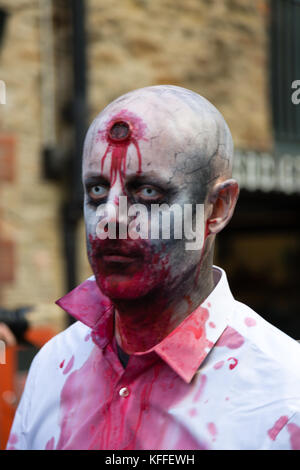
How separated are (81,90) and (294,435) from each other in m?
3.53

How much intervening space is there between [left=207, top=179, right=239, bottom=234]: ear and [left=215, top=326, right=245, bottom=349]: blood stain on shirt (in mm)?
183

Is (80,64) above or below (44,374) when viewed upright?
above

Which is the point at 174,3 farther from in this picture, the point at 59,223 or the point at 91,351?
the point at 91,351

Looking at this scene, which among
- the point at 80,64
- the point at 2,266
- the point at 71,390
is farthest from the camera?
the point at 80,64

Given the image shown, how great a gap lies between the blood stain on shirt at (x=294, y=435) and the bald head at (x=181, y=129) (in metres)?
0.42

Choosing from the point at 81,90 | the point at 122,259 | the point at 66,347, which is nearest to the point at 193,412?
the point at 122,259

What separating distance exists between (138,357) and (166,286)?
145mm

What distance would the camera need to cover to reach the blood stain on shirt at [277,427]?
3.48ft

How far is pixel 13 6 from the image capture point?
4.19 metres

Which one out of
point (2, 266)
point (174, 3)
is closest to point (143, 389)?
point (2, 266)

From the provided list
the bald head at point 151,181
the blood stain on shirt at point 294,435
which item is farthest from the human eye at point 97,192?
the blood stain on shirt at point 294,435

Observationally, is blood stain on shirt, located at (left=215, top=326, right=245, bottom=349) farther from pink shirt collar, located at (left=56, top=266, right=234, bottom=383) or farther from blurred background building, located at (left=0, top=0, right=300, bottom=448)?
blurred background building, located at (left=0, top=0, right=300, bottom=448)

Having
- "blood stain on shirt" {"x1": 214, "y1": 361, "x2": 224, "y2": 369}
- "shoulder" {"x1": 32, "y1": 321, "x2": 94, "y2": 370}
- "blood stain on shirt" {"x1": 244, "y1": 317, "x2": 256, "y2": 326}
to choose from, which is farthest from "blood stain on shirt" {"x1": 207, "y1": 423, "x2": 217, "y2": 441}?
"shoulder" {"x1": 32, "y1": 321, "x2": 94, "y2": 370}

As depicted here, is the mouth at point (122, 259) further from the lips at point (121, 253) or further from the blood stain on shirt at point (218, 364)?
the blood stain on shirt at point (218, 364)
